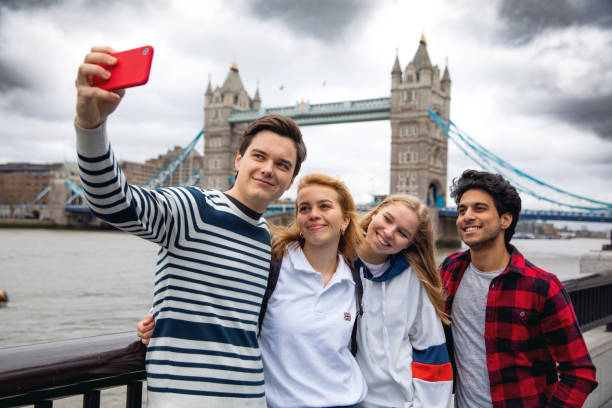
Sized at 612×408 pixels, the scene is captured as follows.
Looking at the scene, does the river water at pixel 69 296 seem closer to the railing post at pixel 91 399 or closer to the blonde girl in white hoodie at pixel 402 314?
the blonde girl in white hoodie at pixel 402 314

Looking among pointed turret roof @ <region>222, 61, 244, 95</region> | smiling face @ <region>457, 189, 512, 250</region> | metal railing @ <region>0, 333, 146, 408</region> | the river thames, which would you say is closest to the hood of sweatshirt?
smiling face @ <region>457, 189, 512, 250</region>

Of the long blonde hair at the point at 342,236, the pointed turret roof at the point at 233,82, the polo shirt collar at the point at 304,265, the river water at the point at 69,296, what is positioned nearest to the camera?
the polo shirt collar at the point at 304,265

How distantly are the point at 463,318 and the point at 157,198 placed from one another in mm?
1226

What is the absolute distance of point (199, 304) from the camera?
1.12 metres

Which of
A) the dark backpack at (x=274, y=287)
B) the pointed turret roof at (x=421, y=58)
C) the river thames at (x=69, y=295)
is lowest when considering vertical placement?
the river thames at (x=69, y=295)

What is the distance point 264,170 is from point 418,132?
3335cm

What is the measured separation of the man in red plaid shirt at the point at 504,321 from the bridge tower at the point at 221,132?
4016cm

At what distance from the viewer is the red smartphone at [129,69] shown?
835mm

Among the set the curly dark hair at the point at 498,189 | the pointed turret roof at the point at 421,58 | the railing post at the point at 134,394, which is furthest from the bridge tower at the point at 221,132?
the railing post at the point at 134,394

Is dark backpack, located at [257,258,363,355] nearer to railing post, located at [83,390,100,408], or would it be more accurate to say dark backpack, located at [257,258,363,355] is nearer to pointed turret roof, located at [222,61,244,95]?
railing post, located at [83,390,100,408]

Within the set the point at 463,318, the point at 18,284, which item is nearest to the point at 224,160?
the point at 18,284

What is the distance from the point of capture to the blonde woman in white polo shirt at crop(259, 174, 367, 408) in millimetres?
1347

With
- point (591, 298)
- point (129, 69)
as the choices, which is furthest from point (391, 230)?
point (591, 298)

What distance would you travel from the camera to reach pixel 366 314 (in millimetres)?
1562
